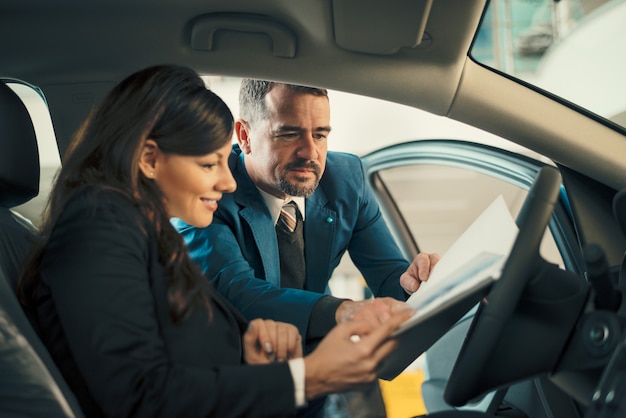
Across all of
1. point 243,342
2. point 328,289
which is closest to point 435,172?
point 328,289

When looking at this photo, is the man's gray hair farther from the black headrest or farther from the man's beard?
the black headrest

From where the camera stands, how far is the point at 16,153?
1.45 meters

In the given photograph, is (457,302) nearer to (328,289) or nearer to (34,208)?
(34,208)

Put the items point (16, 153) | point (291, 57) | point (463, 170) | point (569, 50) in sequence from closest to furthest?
point (16, 153) < point (291, 57) < point (463, 170) < point (569, 50)

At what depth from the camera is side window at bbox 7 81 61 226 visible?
1.55m

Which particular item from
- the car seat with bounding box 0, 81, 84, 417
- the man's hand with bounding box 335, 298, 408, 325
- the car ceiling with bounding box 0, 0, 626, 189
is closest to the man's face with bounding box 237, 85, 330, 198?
the car ceiling with bounding box 0, 0, 626, 189

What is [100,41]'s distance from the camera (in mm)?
1712

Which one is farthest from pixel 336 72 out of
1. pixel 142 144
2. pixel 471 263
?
pixel 471 263

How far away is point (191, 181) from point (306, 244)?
29.6 inches

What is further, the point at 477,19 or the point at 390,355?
the point at 477,19

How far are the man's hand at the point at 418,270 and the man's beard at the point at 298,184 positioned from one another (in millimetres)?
324

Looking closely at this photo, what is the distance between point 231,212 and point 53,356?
0.76 metres

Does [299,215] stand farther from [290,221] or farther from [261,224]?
[261,224]

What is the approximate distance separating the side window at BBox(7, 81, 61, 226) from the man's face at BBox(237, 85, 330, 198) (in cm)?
50
